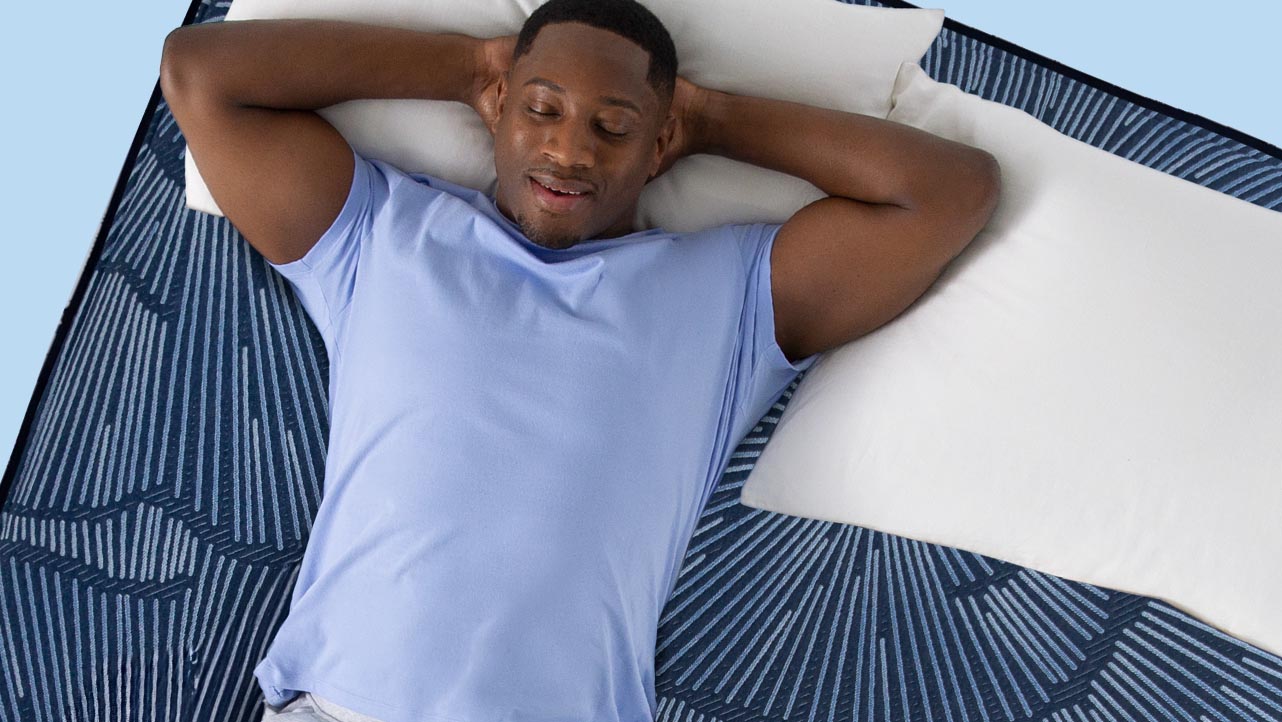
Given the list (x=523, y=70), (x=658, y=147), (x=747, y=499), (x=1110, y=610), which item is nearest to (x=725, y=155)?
(x=658, y=147)

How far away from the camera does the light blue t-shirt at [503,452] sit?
5.19ft

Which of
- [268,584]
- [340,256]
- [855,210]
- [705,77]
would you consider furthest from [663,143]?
[268,584]

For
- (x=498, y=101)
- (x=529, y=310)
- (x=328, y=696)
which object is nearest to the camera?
(x=328, y=696)

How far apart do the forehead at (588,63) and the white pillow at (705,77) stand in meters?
0.18

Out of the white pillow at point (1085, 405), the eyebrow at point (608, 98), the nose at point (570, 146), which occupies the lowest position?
the white pillow at point (1085, 405)

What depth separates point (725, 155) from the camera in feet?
6.14

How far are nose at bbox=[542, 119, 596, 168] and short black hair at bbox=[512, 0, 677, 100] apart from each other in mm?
141

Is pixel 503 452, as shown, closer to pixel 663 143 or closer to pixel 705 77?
pixel 663 143

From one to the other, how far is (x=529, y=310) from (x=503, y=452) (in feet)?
0.68

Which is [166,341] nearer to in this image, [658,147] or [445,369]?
[445,369]

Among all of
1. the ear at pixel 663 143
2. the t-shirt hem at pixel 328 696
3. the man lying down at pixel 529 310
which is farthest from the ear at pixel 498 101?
the t-shirt hem at pixel 328 696

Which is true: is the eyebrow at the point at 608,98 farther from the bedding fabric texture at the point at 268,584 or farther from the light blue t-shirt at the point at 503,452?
the bedding fabric texture at the point at 268,584

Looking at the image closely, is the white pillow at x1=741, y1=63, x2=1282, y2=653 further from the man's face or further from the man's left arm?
the man's face

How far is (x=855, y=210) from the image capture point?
5.78ft
